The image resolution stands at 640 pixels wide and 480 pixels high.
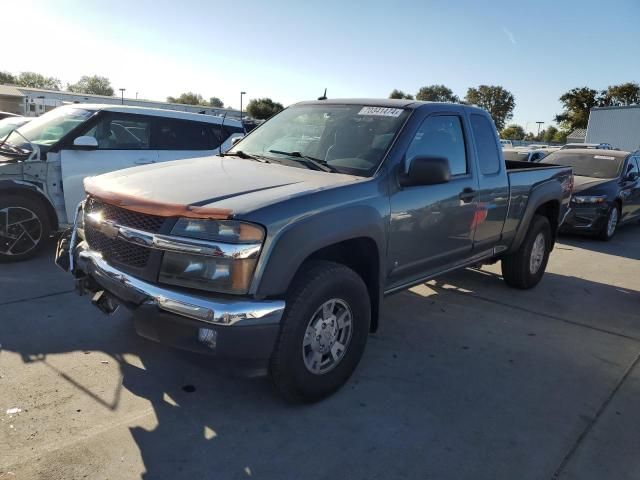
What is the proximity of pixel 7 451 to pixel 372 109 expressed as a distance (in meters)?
3.29

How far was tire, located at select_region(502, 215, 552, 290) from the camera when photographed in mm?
5852

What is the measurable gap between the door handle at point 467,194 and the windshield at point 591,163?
7351mm

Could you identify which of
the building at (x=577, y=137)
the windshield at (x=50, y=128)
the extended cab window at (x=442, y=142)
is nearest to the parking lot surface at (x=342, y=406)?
the extended cab window at (x=442, y=142)

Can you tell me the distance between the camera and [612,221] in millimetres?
9875

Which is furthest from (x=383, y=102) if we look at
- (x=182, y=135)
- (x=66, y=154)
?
(x=66, y=154)

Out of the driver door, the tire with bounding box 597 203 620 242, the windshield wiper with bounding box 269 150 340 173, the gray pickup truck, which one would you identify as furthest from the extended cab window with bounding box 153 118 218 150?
the tire with bounding box 597 203 620 242

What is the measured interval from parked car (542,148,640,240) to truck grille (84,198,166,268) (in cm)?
869

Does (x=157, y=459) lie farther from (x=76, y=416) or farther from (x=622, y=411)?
(x=622, y=411)

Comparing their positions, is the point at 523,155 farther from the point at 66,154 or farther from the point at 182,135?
the point at 66,154

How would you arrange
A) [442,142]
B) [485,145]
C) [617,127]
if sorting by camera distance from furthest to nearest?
[617,127], [485,145], [442,142]

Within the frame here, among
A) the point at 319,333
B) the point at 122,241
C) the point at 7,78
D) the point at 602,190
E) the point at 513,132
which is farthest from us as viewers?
the point at 7,78

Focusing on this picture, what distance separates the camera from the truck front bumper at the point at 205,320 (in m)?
2.70

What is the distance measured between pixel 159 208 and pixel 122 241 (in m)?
0.42

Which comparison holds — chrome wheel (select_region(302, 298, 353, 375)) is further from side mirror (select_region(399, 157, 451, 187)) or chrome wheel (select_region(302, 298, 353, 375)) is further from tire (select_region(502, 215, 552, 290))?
tire (select_region(502, 215, 552, 290))
